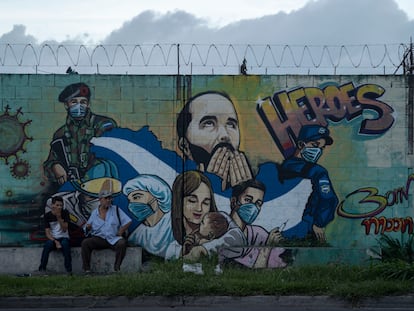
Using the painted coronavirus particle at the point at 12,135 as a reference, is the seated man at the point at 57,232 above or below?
below

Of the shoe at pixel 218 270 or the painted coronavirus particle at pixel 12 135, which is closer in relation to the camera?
the shoe at pixel 218 270

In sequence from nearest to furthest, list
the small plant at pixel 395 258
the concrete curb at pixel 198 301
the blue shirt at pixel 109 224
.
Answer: the concrete curb at pixel 198 301 → the small plant at pixel 395 258 → the blue shirt at pixel 109 224

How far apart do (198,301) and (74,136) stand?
4.35 m

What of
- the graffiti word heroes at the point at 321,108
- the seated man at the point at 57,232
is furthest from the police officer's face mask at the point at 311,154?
the seated man at the point at 57,232

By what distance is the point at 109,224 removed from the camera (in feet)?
38.0

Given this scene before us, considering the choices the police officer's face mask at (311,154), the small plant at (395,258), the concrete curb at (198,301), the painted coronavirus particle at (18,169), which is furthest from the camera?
the police officer's face mask at (311,154)

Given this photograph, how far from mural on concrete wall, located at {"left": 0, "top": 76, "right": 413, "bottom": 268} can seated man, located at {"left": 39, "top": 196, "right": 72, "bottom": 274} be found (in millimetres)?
222

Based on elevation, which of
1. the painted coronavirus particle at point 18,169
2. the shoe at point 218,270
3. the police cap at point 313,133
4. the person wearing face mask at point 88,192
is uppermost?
the police cap at point 313,133

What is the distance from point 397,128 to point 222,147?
3.37 metres

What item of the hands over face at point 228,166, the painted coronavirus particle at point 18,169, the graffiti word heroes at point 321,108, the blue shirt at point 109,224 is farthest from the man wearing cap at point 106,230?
the graffiti word heroes at point 321,108

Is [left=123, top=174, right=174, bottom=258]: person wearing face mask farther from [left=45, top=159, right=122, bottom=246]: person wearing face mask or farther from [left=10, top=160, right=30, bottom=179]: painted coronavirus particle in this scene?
[left=10, top=160, right=30, bottom=179]: painted coronavirus particle

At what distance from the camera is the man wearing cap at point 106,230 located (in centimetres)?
1145

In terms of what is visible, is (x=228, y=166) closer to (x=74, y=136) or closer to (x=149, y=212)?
(x=149, y=212)

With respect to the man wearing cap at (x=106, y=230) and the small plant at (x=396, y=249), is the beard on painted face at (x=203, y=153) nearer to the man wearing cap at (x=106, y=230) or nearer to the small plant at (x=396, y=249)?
the man wearing cap at (x=106, y=230)
